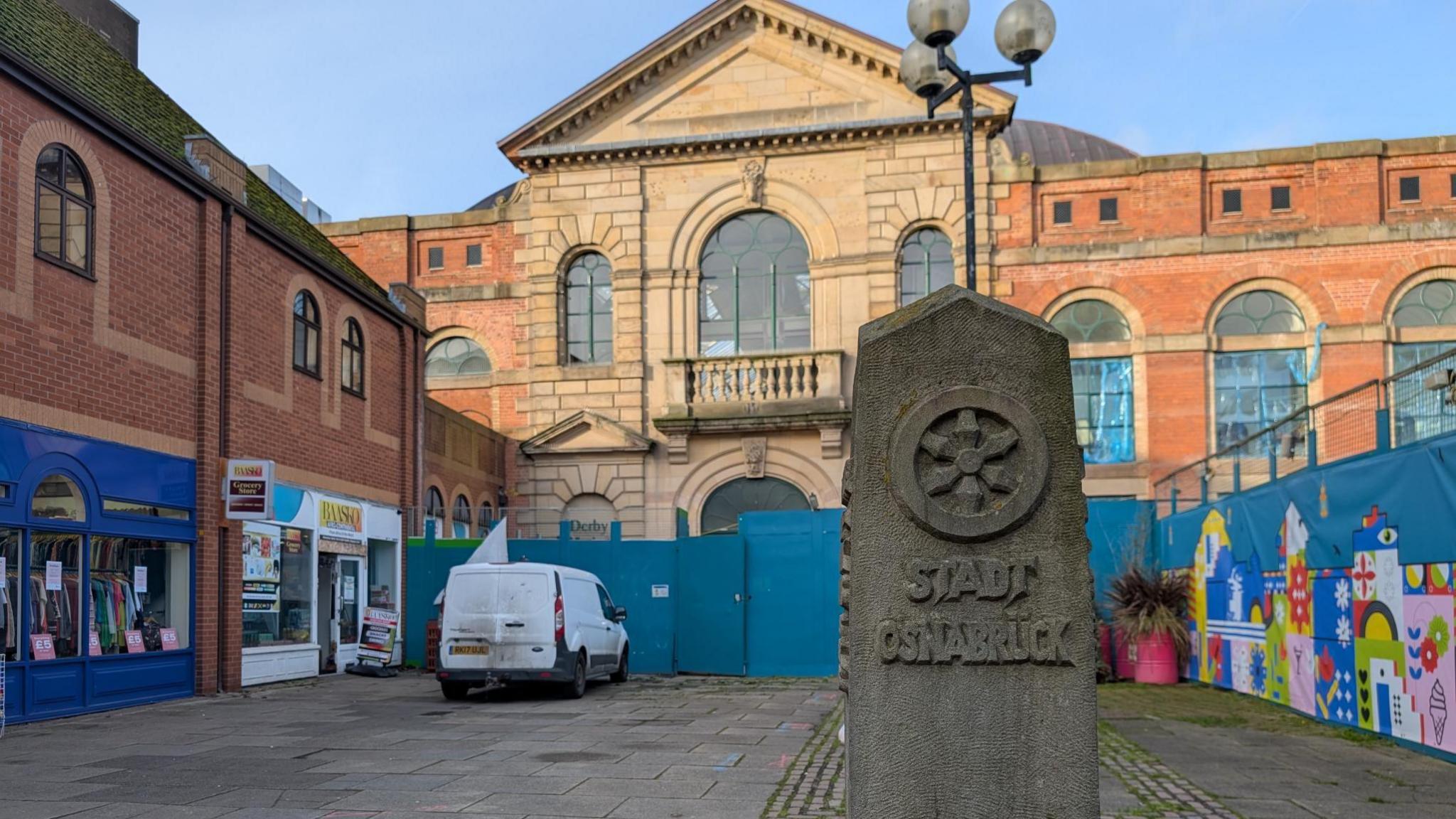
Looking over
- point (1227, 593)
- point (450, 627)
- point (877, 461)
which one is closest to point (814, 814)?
point (877, 461)

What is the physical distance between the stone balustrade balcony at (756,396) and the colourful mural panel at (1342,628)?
1213 cm

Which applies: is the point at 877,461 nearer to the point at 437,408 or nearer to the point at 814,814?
the point at 814,814

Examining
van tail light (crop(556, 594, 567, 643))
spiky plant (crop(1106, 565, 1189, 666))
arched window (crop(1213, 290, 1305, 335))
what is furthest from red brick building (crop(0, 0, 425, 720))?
arched window (crop(1213, 290, 1305, 335))

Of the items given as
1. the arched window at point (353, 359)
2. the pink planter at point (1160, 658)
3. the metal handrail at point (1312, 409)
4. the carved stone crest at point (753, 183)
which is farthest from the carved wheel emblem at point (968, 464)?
the carved stone crest at point (753, 183)

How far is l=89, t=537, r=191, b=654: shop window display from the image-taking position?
1534 cm

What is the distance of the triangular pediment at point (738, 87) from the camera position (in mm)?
30531

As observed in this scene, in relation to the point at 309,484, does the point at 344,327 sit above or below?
above

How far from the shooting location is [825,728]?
45.2ft

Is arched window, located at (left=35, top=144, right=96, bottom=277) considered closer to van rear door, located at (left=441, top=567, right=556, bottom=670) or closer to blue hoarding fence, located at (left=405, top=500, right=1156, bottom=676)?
van rear door, located at (left=441, top=567, right=556, bottom=670)

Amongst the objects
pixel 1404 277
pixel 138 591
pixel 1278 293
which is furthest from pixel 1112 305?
pixel 138 591

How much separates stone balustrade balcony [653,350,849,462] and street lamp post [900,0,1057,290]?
1414 centimetres

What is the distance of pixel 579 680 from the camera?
1800 cm

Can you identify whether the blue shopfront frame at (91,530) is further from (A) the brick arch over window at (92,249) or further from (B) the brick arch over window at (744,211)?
(B) the brick arch over window at (744,211)

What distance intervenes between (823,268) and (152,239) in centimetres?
1689
